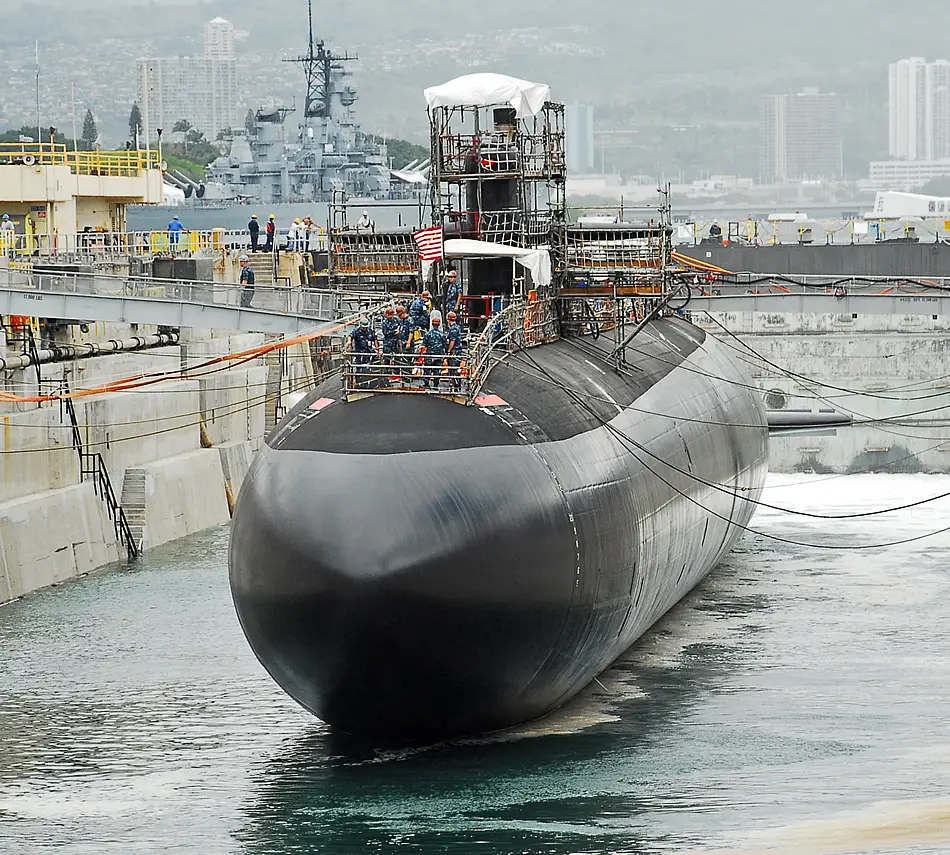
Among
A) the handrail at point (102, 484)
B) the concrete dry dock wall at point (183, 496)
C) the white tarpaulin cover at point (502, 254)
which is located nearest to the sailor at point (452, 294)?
the white tarpaulin cover at point (502, 254)

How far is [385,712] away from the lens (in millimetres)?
22406

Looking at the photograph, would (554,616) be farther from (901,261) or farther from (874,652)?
(901,261)

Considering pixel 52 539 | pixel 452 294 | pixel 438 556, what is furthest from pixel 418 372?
pixel 52 539

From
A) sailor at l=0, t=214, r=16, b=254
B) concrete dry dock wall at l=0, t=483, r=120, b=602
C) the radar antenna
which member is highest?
the radar antenna

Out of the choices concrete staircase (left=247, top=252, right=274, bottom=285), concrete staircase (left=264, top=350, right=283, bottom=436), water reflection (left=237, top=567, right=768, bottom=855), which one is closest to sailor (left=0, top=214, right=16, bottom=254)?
concrete staircase (left=247, top=252, right=274, bottom=285)

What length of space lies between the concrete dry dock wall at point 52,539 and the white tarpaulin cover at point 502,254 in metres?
11.2

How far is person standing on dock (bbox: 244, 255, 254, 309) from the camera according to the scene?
4191 cm

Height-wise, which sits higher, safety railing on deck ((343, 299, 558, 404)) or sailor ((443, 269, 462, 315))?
sailor ((443, 269, 462, 315))

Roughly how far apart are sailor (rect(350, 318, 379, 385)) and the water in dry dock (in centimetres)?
530

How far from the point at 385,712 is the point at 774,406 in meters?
42.8

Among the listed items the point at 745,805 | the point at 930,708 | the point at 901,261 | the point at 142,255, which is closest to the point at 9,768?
the point at 745,805

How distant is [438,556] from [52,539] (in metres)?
18.1

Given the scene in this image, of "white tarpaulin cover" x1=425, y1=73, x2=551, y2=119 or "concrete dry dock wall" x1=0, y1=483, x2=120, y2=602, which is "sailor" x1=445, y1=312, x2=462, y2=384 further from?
"concrete dry dock wall" x1=0, y1=483, x2=120, y2=602

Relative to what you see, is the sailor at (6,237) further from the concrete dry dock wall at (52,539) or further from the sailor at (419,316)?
the sailor at (419,316)
